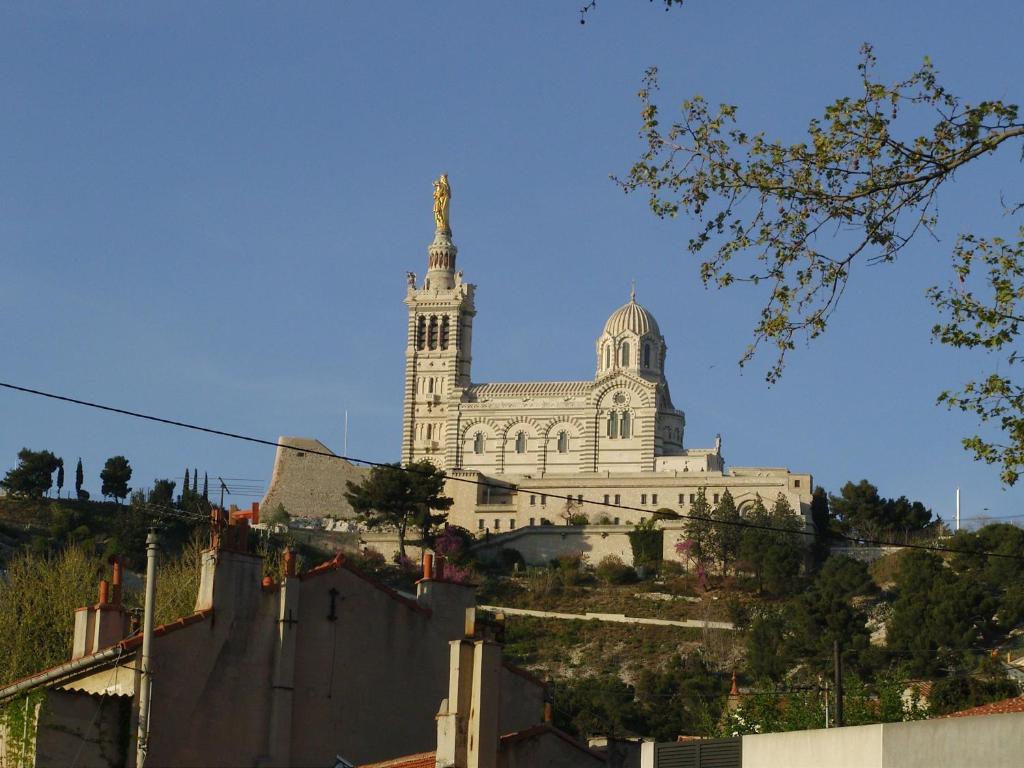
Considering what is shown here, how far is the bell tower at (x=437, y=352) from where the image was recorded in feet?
424

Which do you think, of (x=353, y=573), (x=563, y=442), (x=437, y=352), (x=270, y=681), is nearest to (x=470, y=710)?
(x=270, y=681)

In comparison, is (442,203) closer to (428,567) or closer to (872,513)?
(872,513)

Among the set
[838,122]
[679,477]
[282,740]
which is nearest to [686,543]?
[679,477]

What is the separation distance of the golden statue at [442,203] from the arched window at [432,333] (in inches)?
307

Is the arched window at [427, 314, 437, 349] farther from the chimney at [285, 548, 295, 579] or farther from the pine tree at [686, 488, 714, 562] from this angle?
the chimney at [285, 548, 295, 579]

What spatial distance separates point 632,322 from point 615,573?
25884mm

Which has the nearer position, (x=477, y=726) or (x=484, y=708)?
(x=477, y=726)

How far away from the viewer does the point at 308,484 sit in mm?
125438

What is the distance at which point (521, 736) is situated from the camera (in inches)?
947

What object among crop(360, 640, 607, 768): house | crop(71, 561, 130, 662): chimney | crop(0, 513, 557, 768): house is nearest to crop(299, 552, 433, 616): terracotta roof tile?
crop(0, 513, 557, 768): house

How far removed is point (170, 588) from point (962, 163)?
1450 inches

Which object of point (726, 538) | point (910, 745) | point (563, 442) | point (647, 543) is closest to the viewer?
point (910, 745)

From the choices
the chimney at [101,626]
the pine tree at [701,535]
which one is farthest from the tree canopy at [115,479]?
the chimney at [101,626]

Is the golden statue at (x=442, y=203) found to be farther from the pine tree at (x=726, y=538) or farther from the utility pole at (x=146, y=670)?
the utility pole at (x=146, y=670)
